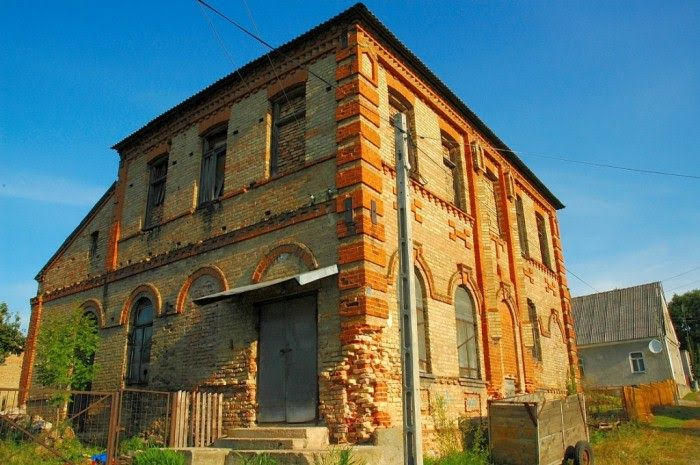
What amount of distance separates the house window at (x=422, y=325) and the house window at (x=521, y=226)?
24.1ft

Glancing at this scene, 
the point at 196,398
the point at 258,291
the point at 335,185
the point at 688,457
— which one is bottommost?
the point at 688,457

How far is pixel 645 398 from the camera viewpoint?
19391mm

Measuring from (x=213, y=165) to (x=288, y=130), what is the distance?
8.40 ft

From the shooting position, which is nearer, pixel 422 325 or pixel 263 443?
pixel 263 443

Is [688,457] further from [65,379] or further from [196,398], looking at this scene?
[65,379]

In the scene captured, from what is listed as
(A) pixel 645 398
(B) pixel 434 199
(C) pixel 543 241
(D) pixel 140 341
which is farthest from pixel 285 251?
(A) pixel 645 398

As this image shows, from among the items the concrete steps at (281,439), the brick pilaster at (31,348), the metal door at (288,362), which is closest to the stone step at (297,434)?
the concrete steps at (281,439)

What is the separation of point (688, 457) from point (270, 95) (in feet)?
40.1

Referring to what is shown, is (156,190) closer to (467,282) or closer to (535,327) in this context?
(467,282)

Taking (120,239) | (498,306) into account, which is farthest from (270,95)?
(498,306)

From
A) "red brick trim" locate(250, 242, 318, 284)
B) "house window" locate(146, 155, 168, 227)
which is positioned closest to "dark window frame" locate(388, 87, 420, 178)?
"red brick trim" locate(250, 242, 318, 284)

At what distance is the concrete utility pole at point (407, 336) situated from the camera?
5449mm

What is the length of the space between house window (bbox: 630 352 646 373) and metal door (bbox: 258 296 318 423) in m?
30.3

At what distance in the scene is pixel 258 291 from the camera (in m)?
10.4
